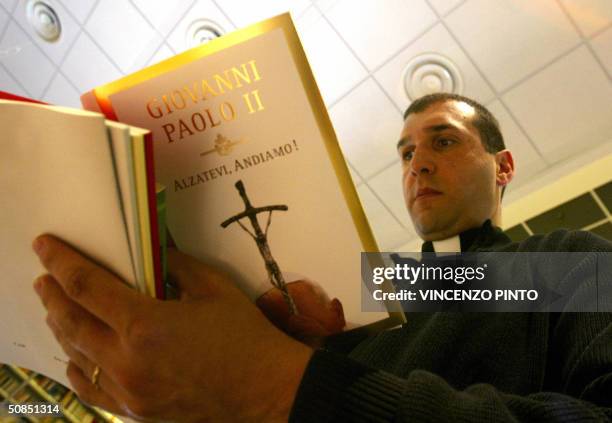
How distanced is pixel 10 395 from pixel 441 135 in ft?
5.14

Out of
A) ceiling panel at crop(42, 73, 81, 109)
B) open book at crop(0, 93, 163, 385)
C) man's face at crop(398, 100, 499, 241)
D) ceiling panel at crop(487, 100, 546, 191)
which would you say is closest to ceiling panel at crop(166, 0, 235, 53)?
ceiling panel at crop(42, 73, 81, 109)

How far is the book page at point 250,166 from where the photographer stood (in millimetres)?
441

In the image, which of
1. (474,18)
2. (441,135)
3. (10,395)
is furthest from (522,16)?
(10,395)

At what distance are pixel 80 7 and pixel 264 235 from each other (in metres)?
1.49

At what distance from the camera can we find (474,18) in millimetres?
1290

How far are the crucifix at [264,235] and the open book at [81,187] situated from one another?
0.10 m

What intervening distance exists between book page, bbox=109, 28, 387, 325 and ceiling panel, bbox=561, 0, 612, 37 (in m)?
1.17

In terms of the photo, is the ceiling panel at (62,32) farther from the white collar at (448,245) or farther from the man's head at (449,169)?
the white collar at (448,245)

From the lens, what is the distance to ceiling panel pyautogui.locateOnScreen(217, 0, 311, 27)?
1369 millimetres

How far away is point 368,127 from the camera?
150 cm

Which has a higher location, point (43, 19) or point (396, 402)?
point (43, 19)

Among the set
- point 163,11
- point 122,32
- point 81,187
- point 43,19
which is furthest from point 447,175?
point 43,19

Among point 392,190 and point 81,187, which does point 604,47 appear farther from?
point 81,187

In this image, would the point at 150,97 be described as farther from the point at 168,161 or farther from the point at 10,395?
the point at 10,395
